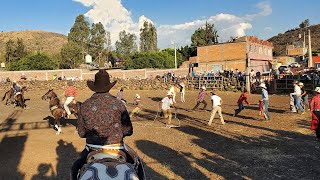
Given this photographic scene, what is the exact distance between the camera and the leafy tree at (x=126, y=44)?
93.7 metres

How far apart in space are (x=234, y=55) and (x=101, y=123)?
→ 51.6 metres

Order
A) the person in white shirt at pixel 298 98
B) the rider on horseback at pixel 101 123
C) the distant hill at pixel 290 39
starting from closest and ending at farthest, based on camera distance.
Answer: the rider on horseback at pixel 101 123, the person in white shirt at pixel 298 98, the distant hill at pixel 290 39

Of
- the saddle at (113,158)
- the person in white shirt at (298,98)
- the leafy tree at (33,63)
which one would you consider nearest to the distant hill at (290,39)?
the leafy tree at (33,63)

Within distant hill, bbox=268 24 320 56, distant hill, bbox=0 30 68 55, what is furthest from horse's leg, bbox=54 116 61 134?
distant hill, bbox=0 30 68 55

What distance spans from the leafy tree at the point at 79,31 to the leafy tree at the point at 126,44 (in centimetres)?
1631

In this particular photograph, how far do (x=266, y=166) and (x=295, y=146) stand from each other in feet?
8.42

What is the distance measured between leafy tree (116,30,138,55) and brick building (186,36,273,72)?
38381 millimetres

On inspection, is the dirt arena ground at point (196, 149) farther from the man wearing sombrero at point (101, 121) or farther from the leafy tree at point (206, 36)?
the leafy tree at point (206, 36)

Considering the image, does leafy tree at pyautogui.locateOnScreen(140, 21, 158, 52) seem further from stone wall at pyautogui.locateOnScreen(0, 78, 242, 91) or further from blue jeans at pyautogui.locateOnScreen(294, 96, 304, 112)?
blue jeans at pyautogui.locateOnScreen(294, 96, 304, 112)

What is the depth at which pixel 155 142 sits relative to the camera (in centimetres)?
1183

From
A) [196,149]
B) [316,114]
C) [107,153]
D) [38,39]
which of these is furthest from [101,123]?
[38,39]

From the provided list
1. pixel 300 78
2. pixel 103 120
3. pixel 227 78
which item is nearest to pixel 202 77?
pixel 227 78

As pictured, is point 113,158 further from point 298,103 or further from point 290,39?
point 290,39

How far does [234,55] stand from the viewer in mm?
54125
